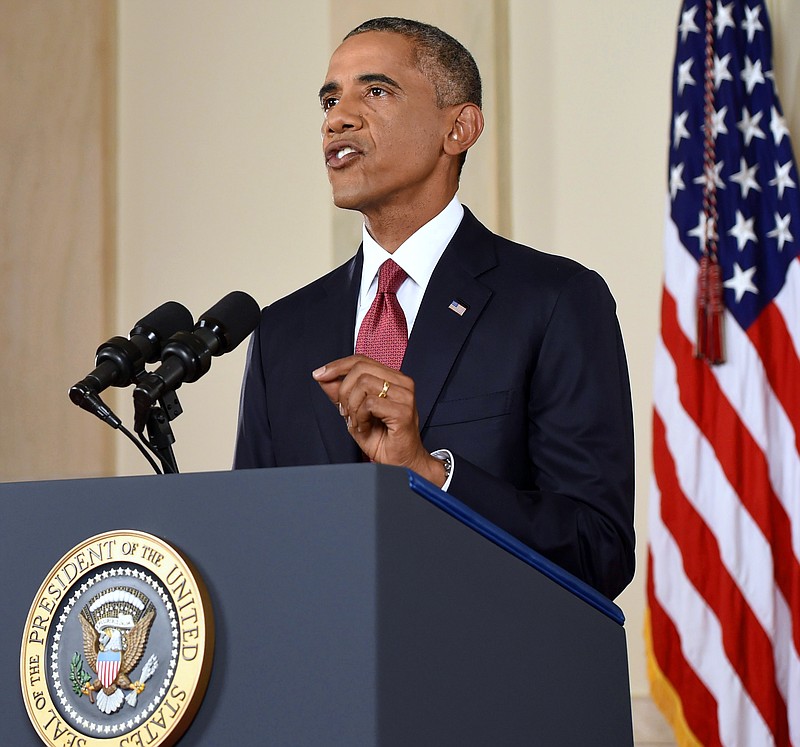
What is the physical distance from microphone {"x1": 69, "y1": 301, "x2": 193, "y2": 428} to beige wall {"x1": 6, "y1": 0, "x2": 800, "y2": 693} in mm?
2707

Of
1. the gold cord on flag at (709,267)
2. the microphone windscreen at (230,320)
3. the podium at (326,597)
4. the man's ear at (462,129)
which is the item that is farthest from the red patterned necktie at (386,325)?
the gold cord on flag at (709,267)

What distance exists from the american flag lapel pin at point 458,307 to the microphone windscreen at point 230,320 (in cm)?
54

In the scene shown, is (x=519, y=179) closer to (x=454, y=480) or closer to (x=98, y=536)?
(x=454, y=480)

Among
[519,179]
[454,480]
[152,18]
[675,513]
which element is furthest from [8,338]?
[454,480]

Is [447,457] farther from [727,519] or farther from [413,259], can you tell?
[727,519]

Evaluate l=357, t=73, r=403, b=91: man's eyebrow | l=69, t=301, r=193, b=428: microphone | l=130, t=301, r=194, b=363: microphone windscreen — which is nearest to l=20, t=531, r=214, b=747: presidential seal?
l=69, t=301, r=193, b=428: microphone

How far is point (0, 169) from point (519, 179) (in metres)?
1.95

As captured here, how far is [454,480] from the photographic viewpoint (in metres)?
1.59

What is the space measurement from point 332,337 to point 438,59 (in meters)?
0.57

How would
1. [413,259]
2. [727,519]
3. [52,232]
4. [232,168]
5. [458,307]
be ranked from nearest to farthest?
1. [458,307]
2. [413,259]
3. [727,519]
4. [52,232]
5. [232,168]

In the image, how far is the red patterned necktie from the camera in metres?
2.14

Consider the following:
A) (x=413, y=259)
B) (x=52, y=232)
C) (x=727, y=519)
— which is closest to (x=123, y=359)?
(x=413, y=259)

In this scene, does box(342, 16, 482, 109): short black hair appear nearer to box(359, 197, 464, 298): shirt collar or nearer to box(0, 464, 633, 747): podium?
box(359, 197, 464, 298): shirt collar

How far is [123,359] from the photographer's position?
1555 millimetres
